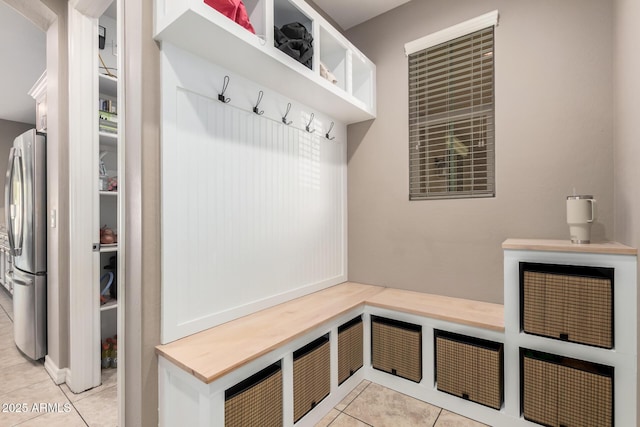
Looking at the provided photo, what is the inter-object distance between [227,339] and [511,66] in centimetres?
237

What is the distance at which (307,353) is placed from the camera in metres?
1.60

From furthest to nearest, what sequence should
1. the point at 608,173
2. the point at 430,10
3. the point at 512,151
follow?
1. the point at 430,10
2. the point at 512,151
3. the point at 608,173

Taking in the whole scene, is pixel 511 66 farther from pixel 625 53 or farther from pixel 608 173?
pixel 608 173

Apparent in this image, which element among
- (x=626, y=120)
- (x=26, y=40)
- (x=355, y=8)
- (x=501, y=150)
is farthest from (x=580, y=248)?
(x=26, y=40)

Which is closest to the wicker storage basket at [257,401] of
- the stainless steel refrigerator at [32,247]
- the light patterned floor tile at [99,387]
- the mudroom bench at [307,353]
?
the mudroom bench at [307,353]

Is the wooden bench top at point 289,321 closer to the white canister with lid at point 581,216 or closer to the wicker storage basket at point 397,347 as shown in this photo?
the wicker storage basket at point 397,347

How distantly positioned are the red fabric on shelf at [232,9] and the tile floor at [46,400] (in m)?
2.25

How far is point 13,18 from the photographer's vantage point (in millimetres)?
2533

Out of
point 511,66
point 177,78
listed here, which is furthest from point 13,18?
point 511,66

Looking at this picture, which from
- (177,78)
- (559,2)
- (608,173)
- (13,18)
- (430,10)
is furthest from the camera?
(13,18)

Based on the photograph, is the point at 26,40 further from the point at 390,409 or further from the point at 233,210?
the point at 390,409

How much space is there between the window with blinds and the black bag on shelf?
39.3 inches

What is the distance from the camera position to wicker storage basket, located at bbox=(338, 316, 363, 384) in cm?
188

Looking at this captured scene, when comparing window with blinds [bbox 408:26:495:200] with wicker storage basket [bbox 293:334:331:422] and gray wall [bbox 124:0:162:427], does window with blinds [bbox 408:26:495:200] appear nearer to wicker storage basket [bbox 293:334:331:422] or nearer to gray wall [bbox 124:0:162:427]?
wicker storage basket [bbox 293:334:331:422]
